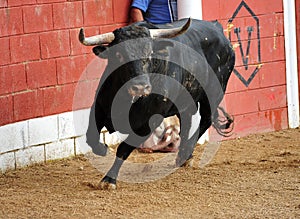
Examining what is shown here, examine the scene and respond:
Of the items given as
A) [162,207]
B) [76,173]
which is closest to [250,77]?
[76,173]

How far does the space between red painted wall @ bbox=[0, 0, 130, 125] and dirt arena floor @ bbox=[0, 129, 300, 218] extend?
543 mm

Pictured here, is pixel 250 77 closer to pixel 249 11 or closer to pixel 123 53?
pixel 249 11

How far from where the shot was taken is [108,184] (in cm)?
664

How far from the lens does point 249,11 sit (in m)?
9.34

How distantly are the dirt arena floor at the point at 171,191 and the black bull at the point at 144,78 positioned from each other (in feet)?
1.21

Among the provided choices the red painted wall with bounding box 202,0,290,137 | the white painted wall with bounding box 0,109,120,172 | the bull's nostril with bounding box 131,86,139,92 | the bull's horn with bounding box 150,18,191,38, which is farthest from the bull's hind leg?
the red painted wall with bounding box 202,0,290,137

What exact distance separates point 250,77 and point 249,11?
26.3 inches

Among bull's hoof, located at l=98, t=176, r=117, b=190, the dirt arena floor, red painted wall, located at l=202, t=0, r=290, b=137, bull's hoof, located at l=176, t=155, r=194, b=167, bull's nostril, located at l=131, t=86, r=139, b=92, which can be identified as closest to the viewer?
the dirt arena floor

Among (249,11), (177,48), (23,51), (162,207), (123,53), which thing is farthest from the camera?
(249,11)

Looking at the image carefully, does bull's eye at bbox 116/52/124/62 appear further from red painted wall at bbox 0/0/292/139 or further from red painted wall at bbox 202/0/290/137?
red painted wall at bbox 202/0/290/137

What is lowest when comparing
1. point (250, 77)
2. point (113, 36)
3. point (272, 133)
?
point (272, 133)

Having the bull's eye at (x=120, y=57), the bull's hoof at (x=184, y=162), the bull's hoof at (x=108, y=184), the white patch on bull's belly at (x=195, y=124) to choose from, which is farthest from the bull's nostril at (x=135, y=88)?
the white patch on bull's belly at (x=195, y=124)

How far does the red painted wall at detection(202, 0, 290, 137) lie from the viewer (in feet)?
30.1

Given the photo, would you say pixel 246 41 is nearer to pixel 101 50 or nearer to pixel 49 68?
pixel 49 68
